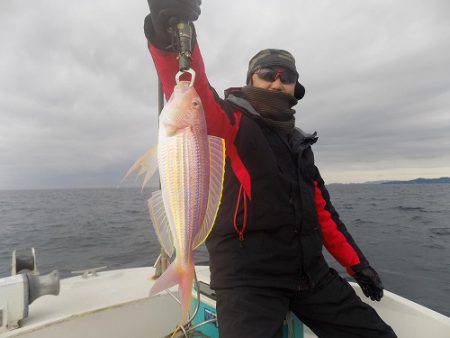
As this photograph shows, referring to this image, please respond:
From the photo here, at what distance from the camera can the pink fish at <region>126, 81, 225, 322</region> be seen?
5.87ft

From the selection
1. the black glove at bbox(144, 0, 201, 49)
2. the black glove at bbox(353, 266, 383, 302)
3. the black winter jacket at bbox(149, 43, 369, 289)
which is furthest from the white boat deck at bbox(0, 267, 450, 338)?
the black glove at bbox(144, 0, 201, 49)

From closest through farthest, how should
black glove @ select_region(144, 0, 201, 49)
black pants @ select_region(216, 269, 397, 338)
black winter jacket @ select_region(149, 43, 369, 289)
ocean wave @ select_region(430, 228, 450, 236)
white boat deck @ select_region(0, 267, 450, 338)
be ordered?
black glove @ select_region(144, 0, 201, 49)
black pants @ select_region(216, 269, 397, 338)
black winter jacket @ select_region(149, 43, 369, 289)
white boat deck @ select_region(0, 267, 450, 338)
ocean wave @ select_region(430, 228, 450, 236)

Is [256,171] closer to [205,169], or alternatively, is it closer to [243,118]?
[243,118]

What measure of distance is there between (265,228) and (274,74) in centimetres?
186

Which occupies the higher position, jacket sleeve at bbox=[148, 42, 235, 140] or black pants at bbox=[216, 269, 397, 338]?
jacket sleeve at bbox=[148, 42, 235, 140]

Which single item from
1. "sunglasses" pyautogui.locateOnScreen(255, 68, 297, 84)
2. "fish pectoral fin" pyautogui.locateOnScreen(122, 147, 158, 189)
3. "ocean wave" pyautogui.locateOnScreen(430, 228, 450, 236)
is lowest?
"ocean wave" pyautogui.locateOnScreen(430, 228, 450, 236)

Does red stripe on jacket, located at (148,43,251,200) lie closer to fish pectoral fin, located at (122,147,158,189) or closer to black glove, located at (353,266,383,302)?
fish pectoral fin, located at (122,147,158,189)

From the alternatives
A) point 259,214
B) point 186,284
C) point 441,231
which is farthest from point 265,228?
point 441,231

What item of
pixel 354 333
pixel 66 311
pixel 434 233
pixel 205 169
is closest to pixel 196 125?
pixel 205 169

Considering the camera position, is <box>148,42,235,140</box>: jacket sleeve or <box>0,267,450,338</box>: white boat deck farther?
<box>0,267,450,338</box>: white boat deck

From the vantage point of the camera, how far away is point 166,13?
1.92 meters

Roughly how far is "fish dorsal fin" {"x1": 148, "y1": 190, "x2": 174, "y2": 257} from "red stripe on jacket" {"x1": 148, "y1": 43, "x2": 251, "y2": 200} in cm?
80

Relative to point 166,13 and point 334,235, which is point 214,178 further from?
point 334,235

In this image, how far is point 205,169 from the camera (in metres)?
1.83
